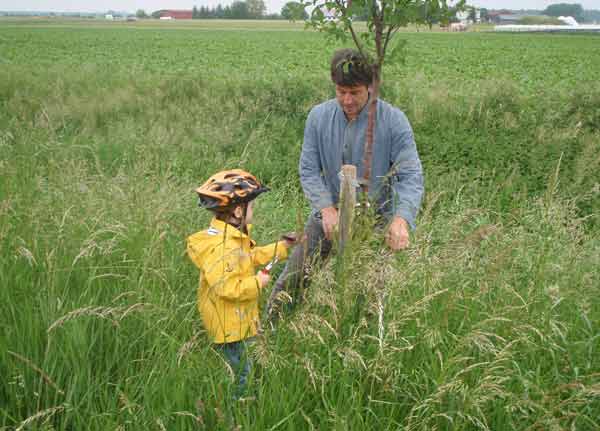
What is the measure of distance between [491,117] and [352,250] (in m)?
8.69

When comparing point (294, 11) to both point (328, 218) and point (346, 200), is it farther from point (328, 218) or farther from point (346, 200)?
point (328, 218)

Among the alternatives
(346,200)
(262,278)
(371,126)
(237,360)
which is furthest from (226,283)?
(371,126)

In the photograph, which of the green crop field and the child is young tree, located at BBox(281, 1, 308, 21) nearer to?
the child

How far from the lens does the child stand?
2.43 m

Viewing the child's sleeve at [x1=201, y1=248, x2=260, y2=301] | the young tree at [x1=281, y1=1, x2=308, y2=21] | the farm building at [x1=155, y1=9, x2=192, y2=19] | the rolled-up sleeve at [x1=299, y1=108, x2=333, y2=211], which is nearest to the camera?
the child's sleeve at [x1=201, y1=248, x2=260, y2=301]

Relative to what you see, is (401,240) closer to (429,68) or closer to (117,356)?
(117,356)

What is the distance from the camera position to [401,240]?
273cm

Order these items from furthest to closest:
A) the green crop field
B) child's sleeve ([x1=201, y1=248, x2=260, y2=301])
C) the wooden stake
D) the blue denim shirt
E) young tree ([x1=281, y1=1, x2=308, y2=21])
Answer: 1. the blue denim shirt
2. young tree ([x1=281, y1=1, x2=308, y2=21])
3. the wooden stake
4. child's sleeve ([x1=201, y1=248, x2=260, y2=301])
5. the green crop field

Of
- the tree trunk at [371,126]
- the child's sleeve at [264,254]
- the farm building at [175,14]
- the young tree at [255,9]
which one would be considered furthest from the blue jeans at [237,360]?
the farm building at [175,14]

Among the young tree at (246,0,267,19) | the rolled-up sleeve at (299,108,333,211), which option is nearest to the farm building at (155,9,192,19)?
the young tree at (246,0,267,19)

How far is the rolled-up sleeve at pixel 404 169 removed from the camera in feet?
10.2

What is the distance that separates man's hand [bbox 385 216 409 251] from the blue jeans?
2.88ft

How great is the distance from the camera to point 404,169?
3213 mm

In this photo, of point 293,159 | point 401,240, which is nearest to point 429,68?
point 293,159
